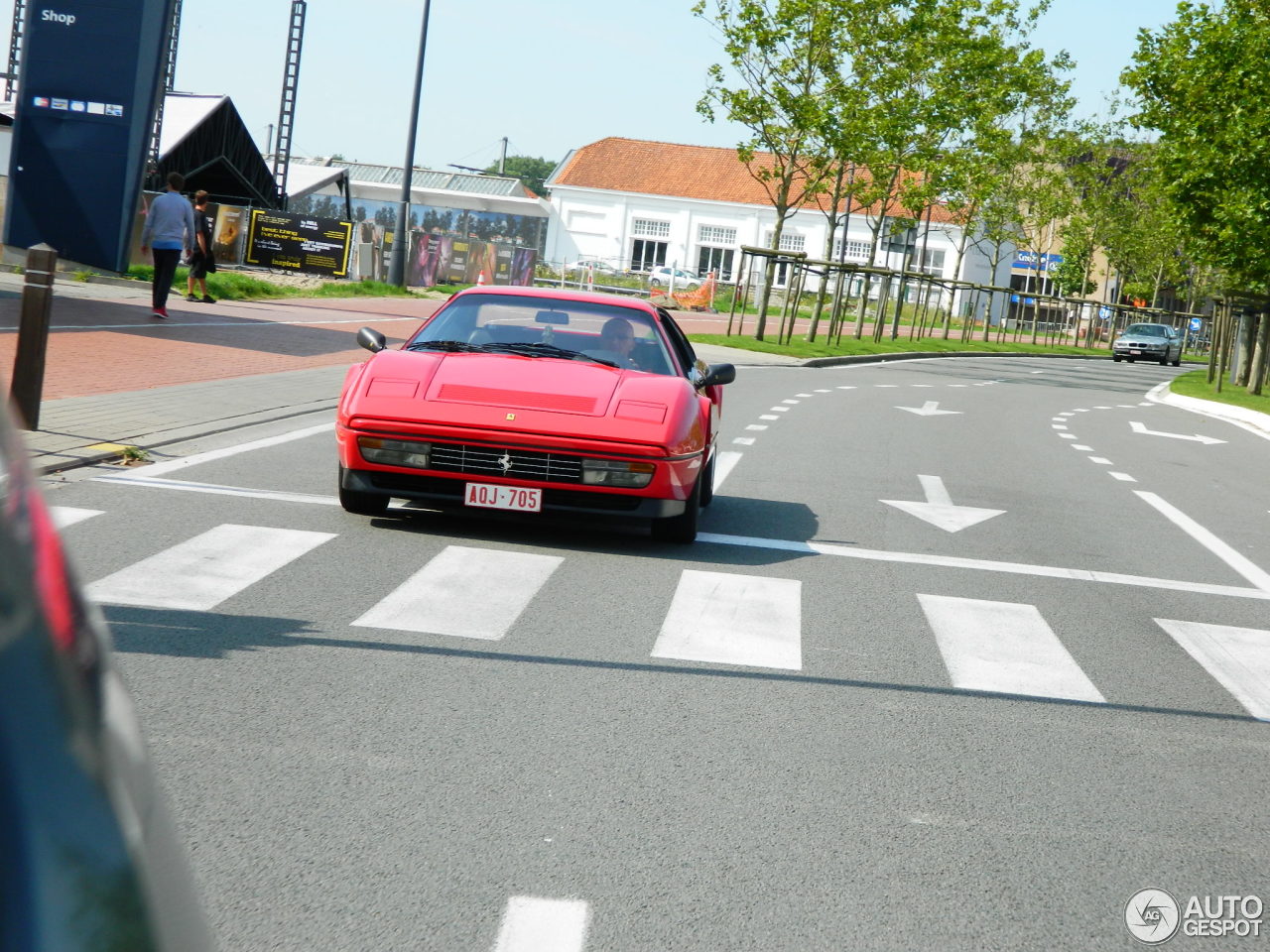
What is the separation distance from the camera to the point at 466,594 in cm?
693

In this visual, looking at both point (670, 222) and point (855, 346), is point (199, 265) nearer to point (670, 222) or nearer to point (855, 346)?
point (855, 346)

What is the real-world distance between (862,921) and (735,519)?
6.53 m

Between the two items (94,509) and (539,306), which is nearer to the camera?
(94,509)

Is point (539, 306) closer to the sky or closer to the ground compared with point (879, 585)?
closer to the sky

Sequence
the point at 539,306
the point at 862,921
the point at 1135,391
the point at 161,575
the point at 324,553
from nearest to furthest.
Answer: the point at 862,921 < the point at 161,575 < the point at 324,553 < the point at 539,306 < the point at 1135,391

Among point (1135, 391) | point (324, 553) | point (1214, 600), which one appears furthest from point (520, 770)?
point (1135, 391)

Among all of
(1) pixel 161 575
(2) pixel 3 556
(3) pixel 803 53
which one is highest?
(3) pixel 803 53

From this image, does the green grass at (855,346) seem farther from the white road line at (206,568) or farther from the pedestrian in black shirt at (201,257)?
the white road line at (206,568)

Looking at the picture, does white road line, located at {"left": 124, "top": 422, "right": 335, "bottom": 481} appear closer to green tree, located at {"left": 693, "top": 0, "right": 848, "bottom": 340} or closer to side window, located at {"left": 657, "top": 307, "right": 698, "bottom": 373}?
side window, located at {"left": 657, "top": 307, "right": 698, "bottom": 373}

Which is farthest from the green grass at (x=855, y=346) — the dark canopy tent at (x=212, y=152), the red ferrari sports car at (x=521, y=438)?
the red ferrari sports car at (x=521, y=438)

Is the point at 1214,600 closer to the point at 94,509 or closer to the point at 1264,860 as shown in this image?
the point at 1264,860

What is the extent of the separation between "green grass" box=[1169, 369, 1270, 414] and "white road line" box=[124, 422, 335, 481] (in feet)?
67.9

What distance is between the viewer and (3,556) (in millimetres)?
772

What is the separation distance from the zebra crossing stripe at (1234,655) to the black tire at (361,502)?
4.17 metres
